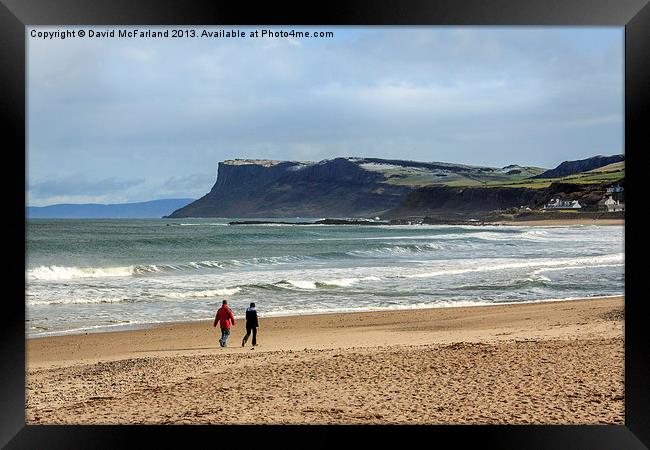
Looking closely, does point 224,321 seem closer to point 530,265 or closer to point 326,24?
point 326,24

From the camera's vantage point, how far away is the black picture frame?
11.8 ft

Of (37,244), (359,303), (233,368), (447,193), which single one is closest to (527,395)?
(233,368)

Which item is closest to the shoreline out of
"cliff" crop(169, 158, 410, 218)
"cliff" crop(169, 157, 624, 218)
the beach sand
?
the beach sand

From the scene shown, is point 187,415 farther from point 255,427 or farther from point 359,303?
point 359,303

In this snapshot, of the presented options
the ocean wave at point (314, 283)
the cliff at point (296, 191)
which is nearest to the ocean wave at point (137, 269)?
the ocean wave at point (314, 283)

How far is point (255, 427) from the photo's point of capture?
3.70m

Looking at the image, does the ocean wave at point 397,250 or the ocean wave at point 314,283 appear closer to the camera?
the ocean wave at point 314,283

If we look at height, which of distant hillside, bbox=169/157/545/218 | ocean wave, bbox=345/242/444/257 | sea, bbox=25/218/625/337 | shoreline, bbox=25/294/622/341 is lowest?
shoreline, bbox=25/294/622/341

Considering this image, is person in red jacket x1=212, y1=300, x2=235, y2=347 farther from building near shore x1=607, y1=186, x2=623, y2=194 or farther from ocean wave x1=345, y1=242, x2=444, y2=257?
building near shore x1=607, y1=186, x2=623, y2=194

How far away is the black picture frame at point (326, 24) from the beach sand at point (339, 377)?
26.3 inches

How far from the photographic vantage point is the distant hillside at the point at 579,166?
211ft

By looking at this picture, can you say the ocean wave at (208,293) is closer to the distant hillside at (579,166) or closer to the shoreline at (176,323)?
the shoreline at (176,323)

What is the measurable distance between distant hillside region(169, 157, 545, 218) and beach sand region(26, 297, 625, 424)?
66.2m

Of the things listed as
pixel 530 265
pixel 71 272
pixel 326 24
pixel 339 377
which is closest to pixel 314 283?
pixel 530 265
